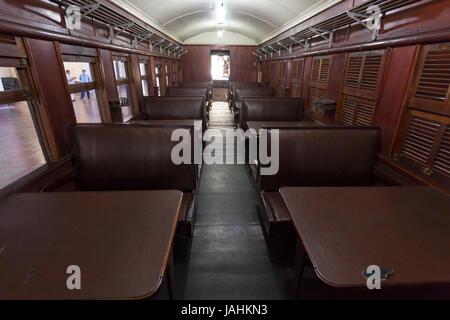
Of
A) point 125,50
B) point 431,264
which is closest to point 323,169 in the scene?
point 431,264

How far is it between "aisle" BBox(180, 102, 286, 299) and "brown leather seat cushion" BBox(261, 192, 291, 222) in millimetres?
464

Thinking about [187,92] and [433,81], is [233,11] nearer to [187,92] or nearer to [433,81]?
[187,92]

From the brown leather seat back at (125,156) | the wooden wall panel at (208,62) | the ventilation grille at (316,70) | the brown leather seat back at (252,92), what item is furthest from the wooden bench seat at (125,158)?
the wooden wall panel at (208,62)

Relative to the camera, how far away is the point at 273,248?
92.8 inches

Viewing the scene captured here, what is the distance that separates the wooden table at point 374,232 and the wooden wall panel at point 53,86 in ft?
7.65

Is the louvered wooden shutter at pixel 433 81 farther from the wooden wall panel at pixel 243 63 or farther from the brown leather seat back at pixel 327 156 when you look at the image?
the wooden wall panel at pixel 243 63

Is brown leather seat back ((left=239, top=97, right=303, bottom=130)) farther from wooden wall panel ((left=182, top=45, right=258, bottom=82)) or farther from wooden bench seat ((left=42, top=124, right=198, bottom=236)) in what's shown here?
wooden wall panel ((left=182, top=45, right=258, bottom=82))

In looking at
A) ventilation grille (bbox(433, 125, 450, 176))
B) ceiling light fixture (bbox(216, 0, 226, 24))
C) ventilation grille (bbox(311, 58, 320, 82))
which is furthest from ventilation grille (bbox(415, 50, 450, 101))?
ceiling light fixture (bbox(216, 0, 226, 24))

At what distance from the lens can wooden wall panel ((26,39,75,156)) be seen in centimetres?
213

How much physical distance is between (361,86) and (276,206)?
2142 millimetres

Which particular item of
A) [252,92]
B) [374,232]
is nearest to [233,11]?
[252,92]

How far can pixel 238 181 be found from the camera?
12.2 feet

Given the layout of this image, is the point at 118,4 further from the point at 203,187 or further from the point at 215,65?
the point at 215,65

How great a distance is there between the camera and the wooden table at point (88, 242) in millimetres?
938
